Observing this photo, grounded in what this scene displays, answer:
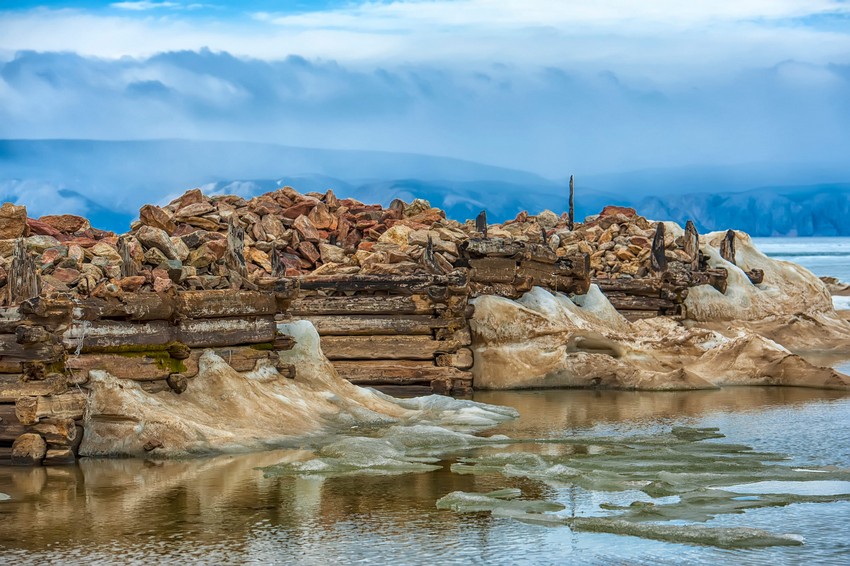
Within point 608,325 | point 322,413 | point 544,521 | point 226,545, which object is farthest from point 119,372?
point 608,325

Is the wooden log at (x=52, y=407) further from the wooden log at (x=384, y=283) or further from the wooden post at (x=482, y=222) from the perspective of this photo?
the wooden post at (x=482, y=222)

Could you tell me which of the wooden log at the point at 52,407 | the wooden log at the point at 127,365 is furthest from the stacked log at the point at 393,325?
the wooden log at the point at 52,407

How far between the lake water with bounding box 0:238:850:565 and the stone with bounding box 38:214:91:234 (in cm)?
919

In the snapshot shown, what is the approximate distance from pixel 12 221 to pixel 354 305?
4.80 m

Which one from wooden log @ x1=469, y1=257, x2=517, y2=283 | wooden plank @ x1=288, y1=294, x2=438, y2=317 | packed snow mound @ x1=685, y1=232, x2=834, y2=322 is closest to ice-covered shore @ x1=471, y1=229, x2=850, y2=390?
wooden log @ x1=469, y1=257, x2=517, y2=283

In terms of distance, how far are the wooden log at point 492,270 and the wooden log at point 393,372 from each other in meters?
1.91

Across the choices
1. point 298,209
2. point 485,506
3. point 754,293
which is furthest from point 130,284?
point 754,293

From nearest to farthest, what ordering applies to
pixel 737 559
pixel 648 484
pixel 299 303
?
pixel 737 559
pixel 648 484
pixel 299 303

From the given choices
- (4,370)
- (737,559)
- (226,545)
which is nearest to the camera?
(737,559)

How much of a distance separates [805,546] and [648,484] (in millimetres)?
2260

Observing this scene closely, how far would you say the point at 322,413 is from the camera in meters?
13.9

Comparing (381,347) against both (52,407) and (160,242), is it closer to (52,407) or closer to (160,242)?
(160,242)

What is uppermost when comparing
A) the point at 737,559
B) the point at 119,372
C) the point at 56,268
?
the point at 56,268

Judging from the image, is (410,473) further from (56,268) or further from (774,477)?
(56,268)
